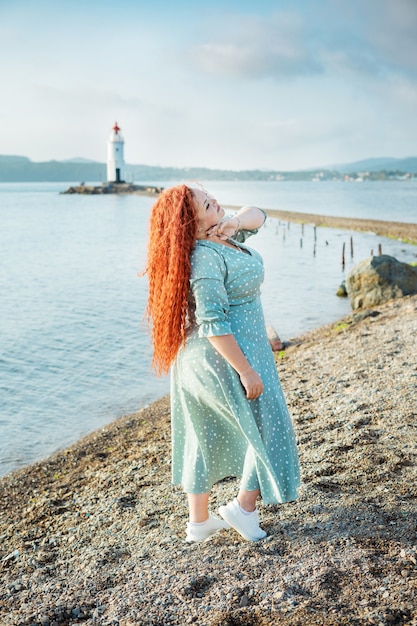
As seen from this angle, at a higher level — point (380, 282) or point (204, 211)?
point (204, 211)

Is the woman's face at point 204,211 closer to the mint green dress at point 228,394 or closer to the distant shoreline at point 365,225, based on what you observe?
the mint green dress at point 228,394

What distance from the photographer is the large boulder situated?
52.4 feet

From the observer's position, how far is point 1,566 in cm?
436

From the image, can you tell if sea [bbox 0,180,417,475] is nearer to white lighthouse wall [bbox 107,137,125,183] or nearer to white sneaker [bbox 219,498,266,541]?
white sneaker [bbox 219,498,266,541]

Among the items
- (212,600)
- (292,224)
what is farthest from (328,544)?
(292,224)

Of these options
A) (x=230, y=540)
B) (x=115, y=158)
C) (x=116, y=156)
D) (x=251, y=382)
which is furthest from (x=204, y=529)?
(x=115, y=158)

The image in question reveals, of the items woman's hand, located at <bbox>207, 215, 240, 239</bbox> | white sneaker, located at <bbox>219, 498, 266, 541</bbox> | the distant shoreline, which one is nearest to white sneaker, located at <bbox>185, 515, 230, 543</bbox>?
white sneaker, located at <bbox>219, 498, 266, 541</bbox>

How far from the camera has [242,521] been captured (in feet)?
12.5

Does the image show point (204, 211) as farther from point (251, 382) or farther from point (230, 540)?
point (230, 540)

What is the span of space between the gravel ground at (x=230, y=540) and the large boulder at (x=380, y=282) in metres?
9.16

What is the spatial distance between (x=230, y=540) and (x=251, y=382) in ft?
3.76

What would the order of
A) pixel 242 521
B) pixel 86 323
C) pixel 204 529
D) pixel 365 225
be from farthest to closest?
pixel 365 225, pixel 86 323, pixel 204 529, pixel 242 521

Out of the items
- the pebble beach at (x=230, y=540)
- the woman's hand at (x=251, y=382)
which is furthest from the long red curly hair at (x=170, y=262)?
the pebble beach at (x=230, y=540)

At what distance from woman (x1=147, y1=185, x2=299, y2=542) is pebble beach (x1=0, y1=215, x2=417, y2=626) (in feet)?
1.23
